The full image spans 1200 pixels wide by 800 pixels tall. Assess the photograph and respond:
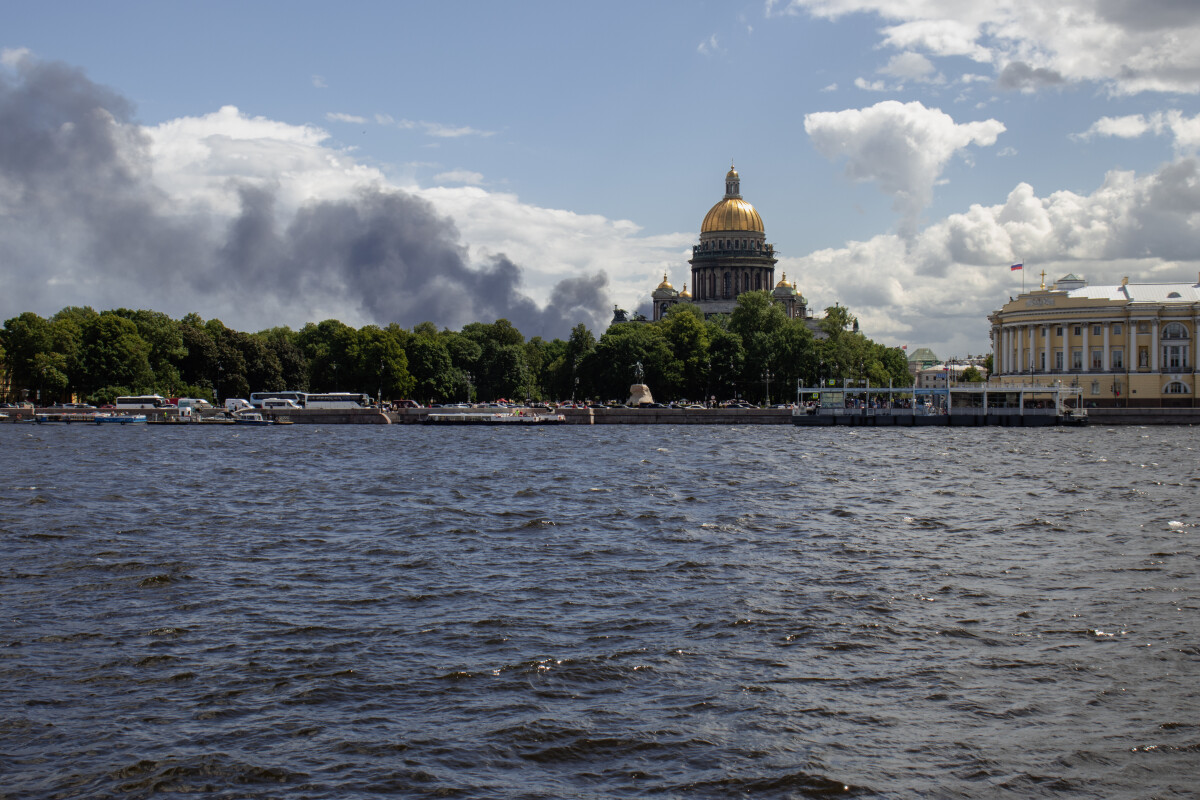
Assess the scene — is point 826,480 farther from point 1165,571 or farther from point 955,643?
point 955,643

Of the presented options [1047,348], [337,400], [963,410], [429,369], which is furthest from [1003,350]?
[337,400]

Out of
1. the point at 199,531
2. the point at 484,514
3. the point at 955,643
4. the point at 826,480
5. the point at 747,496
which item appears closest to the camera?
the point at 955,643

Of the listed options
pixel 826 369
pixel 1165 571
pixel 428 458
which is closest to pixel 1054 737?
pixel 1165 571

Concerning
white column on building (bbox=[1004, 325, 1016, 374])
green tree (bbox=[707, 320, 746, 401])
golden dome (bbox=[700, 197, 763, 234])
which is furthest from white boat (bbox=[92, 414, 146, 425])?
golden dome (bbox=[700, 197, 763, 234])

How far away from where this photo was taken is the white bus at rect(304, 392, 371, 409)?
10856 cm

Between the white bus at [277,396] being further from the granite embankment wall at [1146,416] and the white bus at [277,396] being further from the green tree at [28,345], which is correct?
the granite embankment wall at [1146,416]

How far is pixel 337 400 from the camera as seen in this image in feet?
371

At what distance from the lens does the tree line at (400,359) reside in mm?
104500

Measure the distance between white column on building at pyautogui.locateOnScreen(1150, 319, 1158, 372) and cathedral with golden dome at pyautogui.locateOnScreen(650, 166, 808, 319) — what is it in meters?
68.9

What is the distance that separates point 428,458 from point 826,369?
270ft

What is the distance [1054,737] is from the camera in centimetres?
1130

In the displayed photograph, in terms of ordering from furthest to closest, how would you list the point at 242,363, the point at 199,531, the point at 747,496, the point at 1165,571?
1. the point at 242,363
2. the point at 747,496
3. the point at 199,531
4. the point at 1165,571

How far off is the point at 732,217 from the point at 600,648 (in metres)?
165

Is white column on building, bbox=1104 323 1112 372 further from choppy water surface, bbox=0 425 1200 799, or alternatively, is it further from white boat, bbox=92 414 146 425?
white boat, bbox=92 414 146 425
